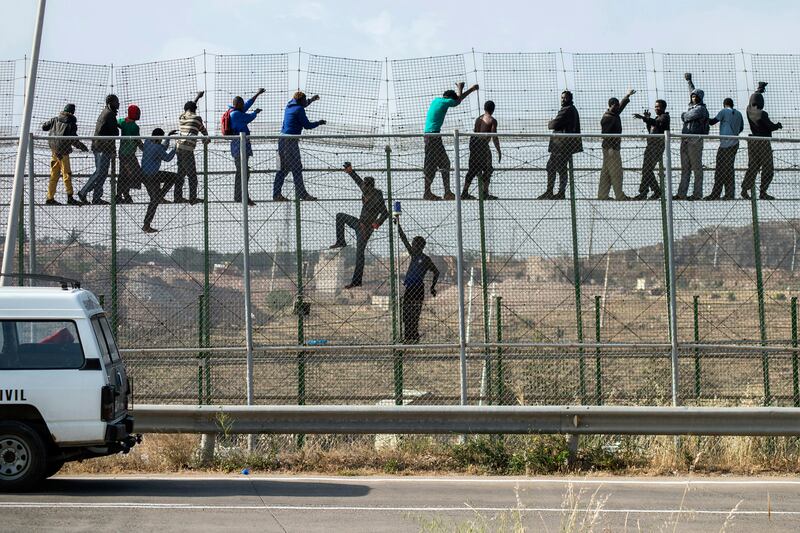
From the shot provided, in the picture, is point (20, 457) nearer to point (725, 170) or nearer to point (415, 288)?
point (415, 288)

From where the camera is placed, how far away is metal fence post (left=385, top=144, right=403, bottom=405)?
13.4m

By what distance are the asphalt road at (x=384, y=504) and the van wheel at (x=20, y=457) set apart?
0.51 ft

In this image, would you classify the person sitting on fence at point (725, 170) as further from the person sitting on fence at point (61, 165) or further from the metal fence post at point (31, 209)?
the metal fence post at point (31, 209)

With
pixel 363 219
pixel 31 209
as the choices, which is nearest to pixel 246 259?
pixel 363 219

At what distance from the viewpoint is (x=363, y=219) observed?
1344 centimetres

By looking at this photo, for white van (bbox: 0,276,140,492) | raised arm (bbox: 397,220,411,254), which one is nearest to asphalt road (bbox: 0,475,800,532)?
white van (bbox: 0,276,140,492)

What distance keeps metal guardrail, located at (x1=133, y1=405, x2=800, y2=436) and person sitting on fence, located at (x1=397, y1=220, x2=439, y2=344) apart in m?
1.50

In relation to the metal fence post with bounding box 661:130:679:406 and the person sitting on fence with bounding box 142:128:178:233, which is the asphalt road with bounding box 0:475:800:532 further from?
the person sitting on fence with bounding box 142:128:178:233

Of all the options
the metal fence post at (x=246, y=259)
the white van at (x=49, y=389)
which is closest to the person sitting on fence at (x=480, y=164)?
the metal fence post at (x=246, y=259)

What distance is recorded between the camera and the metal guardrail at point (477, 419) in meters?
12.3

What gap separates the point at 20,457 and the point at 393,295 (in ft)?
16.0

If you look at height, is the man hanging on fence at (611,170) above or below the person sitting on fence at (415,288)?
above

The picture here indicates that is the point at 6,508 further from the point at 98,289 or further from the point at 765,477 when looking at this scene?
the point at 765,477

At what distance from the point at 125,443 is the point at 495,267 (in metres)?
5.00
